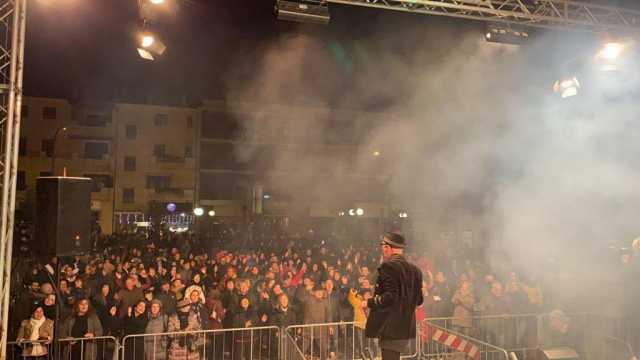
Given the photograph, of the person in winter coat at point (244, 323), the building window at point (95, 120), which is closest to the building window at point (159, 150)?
the building window at point (95, 120)

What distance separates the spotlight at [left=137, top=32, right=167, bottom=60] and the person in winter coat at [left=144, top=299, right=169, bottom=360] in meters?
2.91

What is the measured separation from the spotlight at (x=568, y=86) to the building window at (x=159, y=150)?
2212cm

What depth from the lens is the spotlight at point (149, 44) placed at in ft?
17.8

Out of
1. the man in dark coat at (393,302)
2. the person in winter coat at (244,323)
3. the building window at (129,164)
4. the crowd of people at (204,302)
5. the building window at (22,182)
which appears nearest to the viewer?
the man in dark coat at (393,302)

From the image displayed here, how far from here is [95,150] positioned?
24.9 metres

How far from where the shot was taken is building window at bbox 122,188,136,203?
24.7 m

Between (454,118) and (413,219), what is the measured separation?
189 inches

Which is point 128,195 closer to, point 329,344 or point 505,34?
point 329,344

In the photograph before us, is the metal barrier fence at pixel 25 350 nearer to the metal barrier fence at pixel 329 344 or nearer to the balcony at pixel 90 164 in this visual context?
→ the metal barrier fence at pixel 329 344

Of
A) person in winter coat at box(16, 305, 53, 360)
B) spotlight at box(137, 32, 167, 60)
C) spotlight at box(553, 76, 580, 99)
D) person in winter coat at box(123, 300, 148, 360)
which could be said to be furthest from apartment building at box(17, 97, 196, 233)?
spotlight at box(553, 76, 580, 99)

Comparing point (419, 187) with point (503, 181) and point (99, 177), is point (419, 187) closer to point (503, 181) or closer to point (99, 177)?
point (503, 181)

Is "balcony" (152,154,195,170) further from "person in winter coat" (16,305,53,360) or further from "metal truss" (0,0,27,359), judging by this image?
"metal truss" (0,0,27,359)

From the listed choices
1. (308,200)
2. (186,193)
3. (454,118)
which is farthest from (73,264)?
(186,193)

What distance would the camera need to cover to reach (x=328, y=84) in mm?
10609
